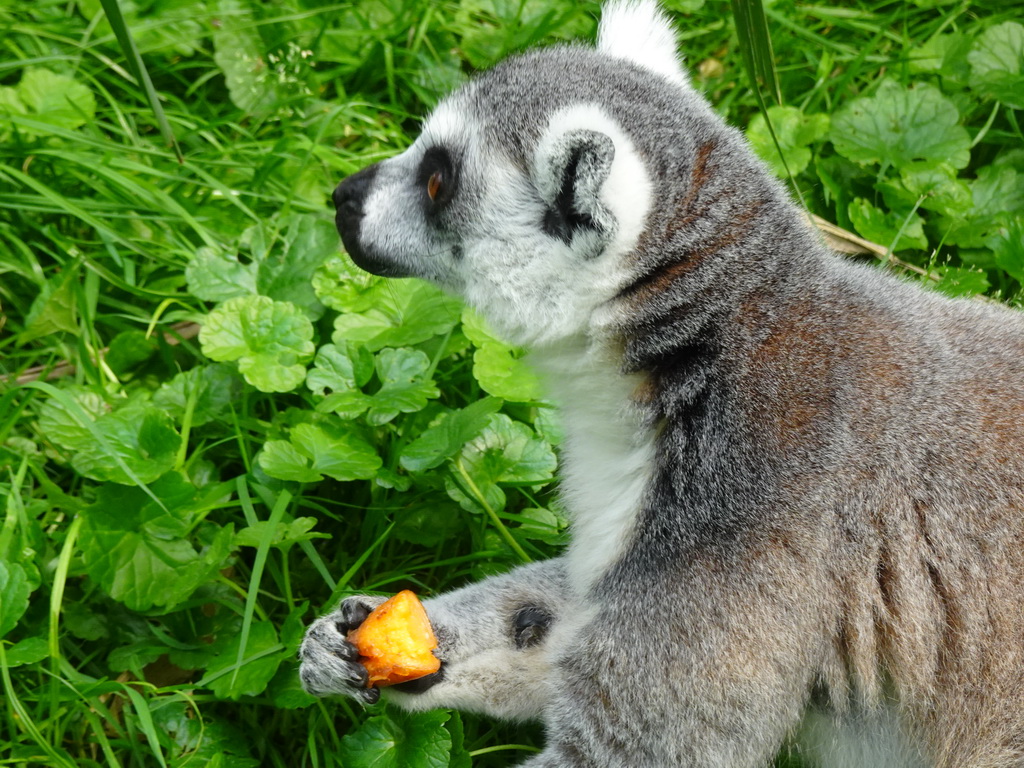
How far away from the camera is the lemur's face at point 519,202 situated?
2.50 m

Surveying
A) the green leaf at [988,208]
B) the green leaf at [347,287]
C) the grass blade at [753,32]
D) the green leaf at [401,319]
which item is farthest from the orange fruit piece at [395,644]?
the green leaf at [988,208]

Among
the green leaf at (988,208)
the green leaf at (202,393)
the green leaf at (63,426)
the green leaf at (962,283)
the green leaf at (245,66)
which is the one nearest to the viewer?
the green leaf at (63,426)

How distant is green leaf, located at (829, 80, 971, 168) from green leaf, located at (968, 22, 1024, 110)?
8.5 inches

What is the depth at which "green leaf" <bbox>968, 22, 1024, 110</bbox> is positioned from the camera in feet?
14.8

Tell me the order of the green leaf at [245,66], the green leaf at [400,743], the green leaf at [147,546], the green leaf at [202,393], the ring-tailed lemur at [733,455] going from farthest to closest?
the green leaf at [245,66]
the green leaf at [202,393]
the green leaf at [147,546]
the green leaf at [400,743]
the ring-tailed lemur at [733,455]

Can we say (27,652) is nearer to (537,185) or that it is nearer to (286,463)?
(286,463)

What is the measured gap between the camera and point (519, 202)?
272 centimetres

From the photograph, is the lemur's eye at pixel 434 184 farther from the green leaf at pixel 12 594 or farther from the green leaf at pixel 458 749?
the green leaf at pixel 12 594

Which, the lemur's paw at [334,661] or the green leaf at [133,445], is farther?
the green leaf at [133,445]

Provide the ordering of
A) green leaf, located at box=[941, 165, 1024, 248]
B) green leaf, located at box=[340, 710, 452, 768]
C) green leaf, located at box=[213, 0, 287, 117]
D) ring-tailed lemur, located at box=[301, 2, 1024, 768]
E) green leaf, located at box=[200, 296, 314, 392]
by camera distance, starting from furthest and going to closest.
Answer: green leaf, located at box=[213, 0, 287, 117] < green leaf, located at box=[941, 165, 1024, 248] < green leaf, located at box=[200, 296, 314, 392] < green leaf, located at box=[340, 710, 452, 768] < ring-tailed lemur, located at box=[301, 2, 1024, 768]

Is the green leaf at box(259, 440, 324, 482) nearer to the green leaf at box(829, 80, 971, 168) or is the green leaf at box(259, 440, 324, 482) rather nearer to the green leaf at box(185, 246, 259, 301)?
the green leaf at box(185, 246, 259, 301)

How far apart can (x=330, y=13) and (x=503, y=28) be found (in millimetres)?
807

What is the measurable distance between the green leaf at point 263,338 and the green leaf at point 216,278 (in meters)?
0.20

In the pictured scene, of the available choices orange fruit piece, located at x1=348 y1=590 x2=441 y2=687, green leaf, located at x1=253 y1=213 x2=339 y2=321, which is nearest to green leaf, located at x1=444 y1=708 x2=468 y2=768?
orange fruit piece, located at x1=348 y1=590 x2=441 y2=687
